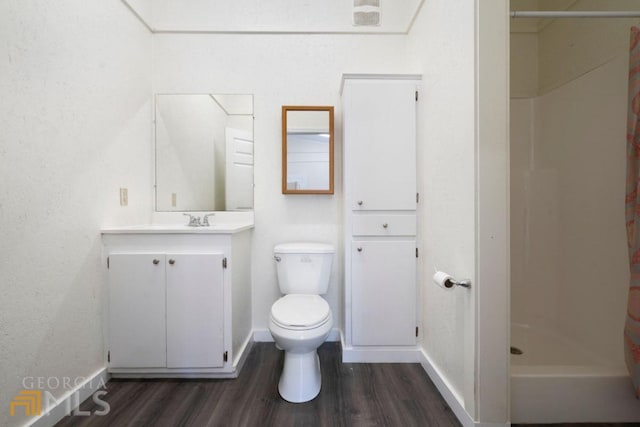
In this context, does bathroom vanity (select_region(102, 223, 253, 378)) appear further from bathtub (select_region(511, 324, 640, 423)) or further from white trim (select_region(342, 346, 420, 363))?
bathtub (select_region(511, 324, 640, 423))

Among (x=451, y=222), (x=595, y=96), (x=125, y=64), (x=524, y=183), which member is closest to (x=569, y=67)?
(x=595, y=96)

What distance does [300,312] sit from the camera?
141cm

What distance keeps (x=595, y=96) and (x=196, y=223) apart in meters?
2.58

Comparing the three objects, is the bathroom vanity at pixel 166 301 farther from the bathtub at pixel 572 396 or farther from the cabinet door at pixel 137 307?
the bathtub at pixel 572 396

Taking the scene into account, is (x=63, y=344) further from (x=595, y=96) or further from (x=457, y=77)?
(x=595, y=96)

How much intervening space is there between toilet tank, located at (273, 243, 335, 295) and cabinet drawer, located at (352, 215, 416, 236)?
1.01 feet

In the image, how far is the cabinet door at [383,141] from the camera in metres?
1.69

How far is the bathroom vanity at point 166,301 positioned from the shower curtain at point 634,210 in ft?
6.20

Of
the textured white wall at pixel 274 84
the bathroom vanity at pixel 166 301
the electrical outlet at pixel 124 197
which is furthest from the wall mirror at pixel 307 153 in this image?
the electrical outlet at pixel 124 197

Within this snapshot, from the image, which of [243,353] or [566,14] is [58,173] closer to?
[243,353]

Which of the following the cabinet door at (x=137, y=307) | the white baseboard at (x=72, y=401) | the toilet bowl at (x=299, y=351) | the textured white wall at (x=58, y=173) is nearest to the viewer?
the textured white wall at (x=58, y=173)

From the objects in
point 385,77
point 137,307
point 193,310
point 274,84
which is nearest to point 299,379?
point 193,310

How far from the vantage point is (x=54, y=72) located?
4.06 feet

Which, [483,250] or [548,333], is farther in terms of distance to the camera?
[548,333]
